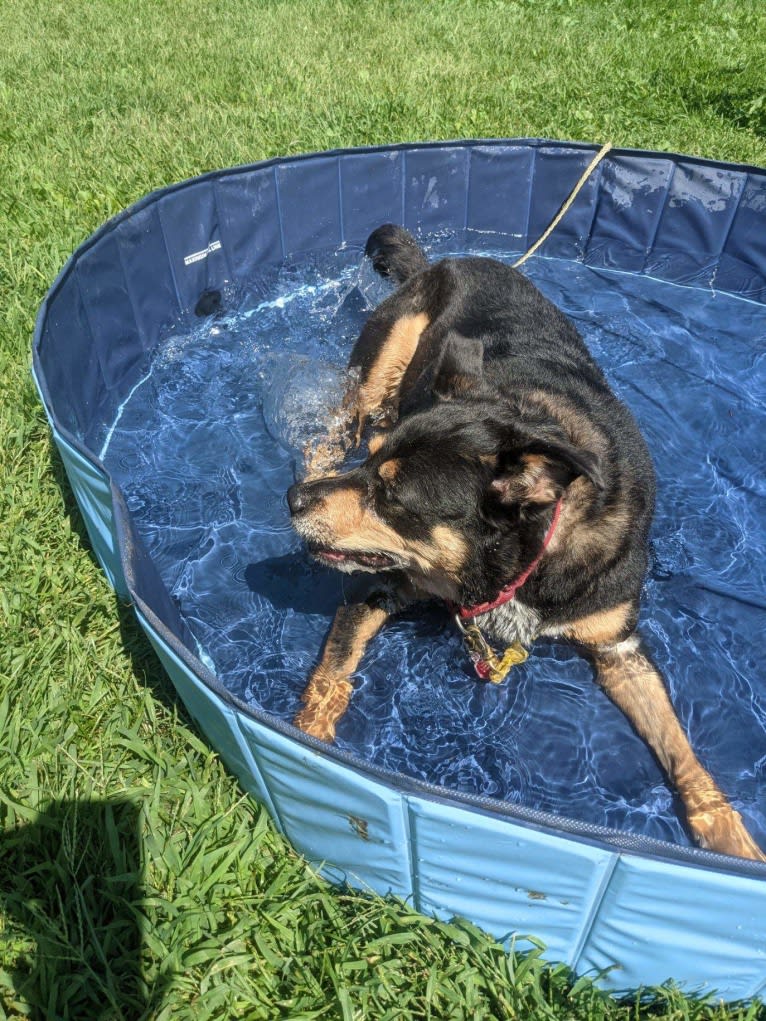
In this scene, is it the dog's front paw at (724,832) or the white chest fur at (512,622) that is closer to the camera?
the dog's front paw at (724,832)

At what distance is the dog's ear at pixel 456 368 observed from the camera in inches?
139

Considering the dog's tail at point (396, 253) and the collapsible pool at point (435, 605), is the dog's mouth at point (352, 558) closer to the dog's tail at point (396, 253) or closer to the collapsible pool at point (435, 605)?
the collapsible pool at point (435, 605)

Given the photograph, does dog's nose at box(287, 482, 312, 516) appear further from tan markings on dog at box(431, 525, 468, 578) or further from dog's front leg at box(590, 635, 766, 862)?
dog's front leg at box(590, 635, 766, 862)

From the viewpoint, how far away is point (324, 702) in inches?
146

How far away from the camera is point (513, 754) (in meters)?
3.71

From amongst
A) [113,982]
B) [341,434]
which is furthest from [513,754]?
[341,434]

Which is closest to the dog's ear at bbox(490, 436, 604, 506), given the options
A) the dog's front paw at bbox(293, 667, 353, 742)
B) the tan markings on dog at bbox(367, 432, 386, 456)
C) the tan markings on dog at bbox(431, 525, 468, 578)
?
the tan markings on dog at bbox(431, 525, 468, 578)

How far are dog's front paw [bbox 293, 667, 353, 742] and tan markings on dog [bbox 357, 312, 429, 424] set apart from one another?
2.28 meters

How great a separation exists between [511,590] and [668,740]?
1052mm

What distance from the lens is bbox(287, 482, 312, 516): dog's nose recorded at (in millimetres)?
3417

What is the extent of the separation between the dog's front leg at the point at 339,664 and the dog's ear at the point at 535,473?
1030mm

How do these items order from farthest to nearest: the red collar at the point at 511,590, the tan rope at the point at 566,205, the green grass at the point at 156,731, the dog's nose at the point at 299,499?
1. the tan rope at the point at 566,205
2. the dog's nose at the point at 299,499
3. the red collar at the point at 511,590
4. the green grass at the point at 156,731

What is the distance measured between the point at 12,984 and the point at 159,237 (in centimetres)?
469

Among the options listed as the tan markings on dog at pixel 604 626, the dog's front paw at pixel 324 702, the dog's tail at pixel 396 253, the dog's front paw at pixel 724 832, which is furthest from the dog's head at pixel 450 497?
the dog's tail at pixel 396 253
